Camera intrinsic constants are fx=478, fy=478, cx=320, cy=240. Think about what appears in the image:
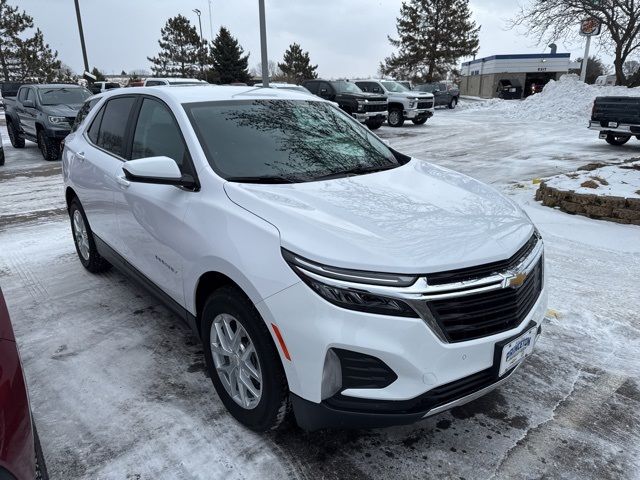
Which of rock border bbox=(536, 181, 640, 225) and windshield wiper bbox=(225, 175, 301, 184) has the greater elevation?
windshield wiper bbox=(225, 175, 301, 184)

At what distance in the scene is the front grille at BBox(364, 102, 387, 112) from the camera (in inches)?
742

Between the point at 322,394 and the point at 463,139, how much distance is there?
15830mm

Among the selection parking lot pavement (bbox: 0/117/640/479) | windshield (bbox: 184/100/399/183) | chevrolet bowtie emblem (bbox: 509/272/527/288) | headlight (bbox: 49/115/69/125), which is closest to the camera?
chevrolet bowtie emblem (bbox: 509/272/527/288)

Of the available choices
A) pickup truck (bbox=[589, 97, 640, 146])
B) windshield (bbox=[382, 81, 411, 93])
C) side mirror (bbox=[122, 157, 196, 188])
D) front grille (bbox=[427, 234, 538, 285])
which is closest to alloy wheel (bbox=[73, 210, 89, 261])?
side mirror (bbox=[122, 157, 196, 188])

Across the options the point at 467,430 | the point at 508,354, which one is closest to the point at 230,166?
the point at 508,354

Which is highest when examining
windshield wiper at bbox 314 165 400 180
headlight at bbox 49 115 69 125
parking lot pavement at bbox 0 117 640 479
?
windshield wiper at bbox 314 165 400 180

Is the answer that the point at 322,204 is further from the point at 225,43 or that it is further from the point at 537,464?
the point at 225,43

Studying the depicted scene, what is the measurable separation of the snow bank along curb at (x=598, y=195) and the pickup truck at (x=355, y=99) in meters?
12.0

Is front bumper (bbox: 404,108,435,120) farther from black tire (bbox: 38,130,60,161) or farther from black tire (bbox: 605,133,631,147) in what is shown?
black tire (bbox: 38,130,60,161)

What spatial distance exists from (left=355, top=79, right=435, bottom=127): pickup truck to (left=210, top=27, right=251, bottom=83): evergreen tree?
3509 cm

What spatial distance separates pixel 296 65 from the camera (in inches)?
2427

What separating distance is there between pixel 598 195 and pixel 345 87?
585 inches

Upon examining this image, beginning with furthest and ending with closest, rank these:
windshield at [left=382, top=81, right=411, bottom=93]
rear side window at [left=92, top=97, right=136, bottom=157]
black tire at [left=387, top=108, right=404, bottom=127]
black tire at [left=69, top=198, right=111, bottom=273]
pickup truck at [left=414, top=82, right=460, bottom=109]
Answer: pickup truck at [left=414, top=82, right=460, bottom=109], windshield at [left=382, top=81, right=411, bottom=93], black tire at [left=387, top=108, right=404, bottom=127], black tire at [left=69, top=198, right=111, bottom=273], rear side window at [left=92, top=97, right=136, bottom=157]

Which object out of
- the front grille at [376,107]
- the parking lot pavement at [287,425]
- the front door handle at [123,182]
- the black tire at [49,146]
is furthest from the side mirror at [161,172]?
the front grille at [376,107]
